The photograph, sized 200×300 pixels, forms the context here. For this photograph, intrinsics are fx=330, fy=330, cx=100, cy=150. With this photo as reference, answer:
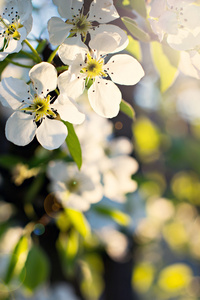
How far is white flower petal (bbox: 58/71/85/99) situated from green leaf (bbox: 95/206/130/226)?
66 cm

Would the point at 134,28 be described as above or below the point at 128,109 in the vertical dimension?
above

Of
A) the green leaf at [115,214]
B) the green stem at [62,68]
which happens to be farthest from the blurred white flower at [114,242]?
the green stem at [62,68]

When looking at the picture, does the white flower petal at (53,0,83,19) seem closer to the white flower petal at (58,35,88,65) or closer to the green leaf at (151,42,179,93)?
the white flower petal at (58,35,88,65)

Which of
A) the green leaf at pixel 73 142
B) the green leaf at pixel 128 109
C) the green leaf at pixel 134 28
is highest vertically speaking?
the green leaf at pixel 134 28

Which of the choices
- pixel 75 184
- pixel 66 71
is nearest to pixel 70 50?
pixel 66 71

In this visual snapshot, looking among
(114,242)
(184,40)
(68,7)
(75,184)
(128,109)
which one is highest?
(68,7)

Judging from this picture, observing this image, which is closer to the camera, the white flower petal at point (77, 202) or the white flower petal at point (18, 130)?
the white flower petal at point (18, 130)

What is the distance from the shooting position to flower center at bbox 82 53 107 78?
1.71ft

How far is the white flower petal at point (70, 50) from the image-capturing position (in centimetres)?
47

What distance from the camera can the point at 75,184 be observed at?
0.96 metres

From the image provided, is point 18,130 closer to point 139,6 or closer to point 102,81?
point 102,81

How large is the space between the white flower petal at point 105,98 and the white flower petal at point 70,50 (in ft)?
0.24

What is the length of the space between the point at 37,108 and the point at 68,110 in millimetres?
95

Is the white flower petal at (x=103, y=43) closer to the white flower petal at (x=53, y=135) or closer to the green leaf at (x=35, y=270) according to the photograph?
the white flower petal at (x=53, y=135)
